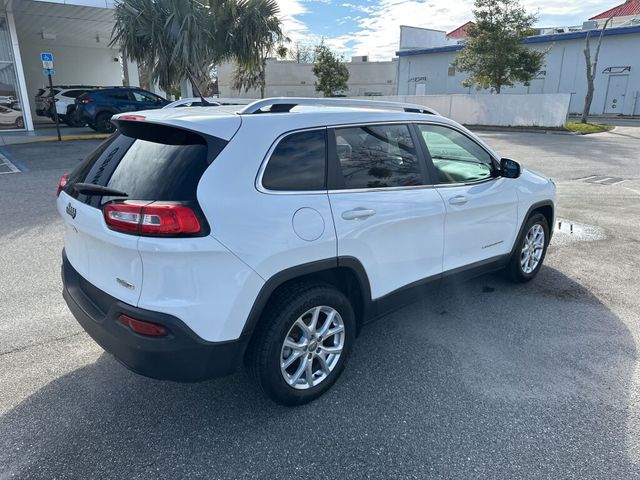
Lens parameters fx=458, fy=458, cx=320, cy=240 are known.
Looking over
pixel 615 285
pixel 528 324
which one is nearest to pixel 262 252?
pixel 528 324

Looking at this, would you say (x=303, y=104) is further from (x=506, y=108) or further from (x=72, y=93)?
(x=506, y=108)

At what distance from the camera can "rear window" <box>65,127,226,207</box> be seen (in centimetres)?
224

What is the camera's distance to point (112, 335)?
93.0 inches

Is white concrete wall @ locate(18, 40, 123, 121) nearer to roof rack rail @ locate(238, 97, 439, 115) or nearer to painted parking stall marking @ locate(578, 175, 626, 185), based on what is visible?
painted parking stall marking @ locate(578, 175, 626, 185)

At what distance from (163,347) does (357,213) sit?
130cm

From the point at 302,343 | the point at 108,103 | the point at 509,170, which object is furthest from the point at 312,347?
the point at 108,103

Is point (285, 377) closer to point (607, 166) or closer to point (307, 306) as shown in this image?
point (307, 306)

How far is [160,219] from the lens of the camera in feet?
7.01

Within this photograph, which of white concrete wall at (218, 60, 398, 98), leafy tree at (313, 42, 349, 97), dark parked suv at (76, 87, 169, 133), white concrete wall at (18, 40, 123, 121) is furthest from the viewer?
white concrete wall at (218, 60, 398, 98)

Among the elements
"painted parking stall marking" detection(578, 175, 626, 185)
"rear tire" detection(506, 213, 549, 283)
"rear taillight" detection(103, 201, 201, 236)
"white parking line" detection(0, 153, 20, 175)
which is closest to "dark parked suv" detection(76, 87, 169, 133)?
"white parking line" detection(0, 153, 20, 175)

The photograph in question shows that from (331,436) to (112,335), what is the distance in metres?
1.29

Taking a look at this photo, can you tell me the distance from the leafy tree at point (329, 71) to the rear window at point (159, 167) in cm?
4407

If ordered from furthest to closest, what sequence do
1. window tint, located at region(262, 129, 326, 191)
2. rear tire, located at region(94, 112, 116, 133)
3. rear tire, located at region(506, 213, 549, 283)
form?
rear tire, located at region(94, 112, 116, 133) < rear tire, located at region(506, 213, 549, 283) < window tint, located at region(262, 129, 326, 191)

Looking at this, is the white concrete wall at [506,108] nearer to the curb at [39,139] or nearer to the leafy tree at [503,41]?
the leafy tree at [503,41]
